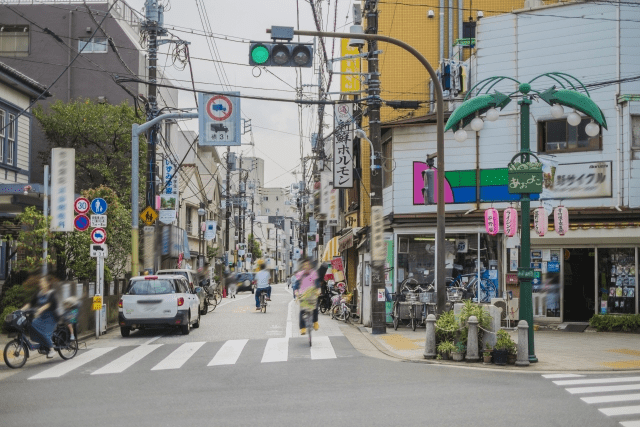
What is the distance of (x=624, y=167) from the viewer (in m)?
21.0

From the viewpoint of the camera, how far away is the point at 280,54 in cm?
1303

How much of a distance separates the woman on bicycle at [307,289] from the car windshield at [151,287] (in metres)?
4.46

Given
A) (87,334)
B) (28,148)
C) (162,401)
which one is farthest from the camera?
(28,148)

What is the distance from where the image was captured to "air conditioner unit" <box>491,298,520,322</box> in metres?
21.5

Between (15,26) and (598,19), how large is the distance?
30.9 metres

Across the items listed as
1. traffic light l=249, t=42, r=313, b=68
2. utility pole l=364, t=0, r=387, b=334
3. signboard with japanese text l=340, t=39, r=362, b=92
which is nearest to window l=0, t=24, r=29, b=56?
signboard with japanese text l=340, t=39, r=362, b=92

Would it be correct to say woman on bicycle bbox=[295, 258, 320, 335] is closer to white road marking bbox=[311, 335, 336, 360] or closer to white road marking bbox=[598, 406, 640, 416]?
white road marking bbox=[311, 335, 336, 360]

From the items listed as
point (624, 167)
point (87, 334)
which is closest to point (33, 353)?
point (87, 334)

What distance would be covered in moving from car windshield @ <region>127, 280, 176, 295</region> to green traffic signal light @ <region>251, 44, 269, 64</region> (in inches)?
375

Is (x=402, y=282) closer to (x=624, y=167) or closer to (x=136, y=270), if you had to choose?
(x=624, y=167)

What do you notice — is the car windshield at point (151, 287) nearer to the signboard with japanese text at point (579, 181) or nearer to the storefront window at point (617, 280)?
the signboard with japanese text at point (579, 181)

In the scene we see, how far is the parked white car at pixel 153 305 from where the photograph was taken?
19.8 meters

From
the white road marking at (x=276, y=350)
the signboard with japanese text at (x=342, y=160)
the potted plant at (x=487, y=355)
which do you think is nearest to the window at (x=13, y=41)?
the signboard with japanese text at (x=342, y=160)

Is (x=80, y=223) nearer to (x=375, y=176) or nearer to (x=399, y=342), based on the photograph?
(x=375, y=176)
